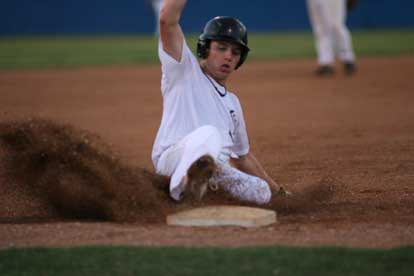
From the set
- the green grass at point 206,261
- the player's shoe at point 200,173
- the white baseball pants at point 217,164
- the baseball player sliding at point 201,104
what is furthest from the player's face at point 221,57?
the green grass at point 206,261

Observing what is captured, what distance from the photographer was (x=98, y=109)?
13016 millimetres

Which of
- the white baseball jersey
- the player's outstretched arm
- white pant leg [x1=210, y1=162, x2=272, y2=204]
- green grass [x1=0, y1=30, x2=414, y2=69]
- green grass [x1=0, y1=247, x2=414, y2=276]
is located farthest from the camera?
green grass [x1=0, y1=30, x2=414, y2=69]

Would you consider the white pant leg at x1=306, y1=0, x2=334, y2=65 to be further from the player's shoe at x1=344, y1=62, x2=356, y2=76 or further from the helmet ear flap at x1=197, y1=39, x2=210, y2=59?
the helmet ear flap at x1=197, y1=39, x2=210, y2=59

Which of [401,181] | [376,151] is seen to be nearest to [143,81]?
[376,151]

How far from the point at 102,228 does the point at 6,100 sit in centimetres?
887

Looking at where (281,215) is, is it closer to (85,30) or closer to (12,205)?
(12,205)

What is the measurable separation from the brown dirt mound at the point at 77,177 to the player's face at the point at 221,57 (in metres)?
0.80

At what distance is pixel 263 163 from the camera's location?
8039 millimetres

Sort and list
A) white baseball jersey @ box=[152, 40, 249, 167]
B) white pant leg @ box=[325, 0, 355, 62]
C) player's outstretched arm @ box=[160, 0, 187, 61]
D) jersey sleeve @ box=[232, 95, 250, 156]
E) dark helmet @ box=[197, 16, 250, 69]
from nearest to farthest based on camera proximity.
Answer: player's outstretched arm @ box=[160, 0, 187, 61]
white baseball jersey @ box=[152, 40, 249, 167]
dark helmet @ box=[197, 16, 250, 69]
jersey sleeve @ box=[232, 95, 250, 156]
white pant leg @ box=[325, 0, 355, 62]

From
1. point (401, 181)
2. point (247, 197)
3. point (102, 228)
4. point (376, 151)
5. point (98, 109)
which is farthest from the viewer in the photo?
point (98, 109)

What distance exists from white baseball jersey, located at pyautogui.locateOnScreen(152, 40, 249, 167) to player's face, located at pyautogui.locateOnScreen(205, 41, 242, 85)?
0.09 m

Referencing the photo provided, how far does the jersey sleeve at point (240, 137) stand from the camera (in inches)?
233

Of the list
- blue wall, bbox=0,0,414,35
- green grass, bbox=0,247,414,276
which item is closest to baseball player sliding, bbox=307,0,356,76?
green grass, bbox=0,247,414,276

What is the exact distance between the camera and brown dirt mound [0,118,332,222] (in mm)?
5305
